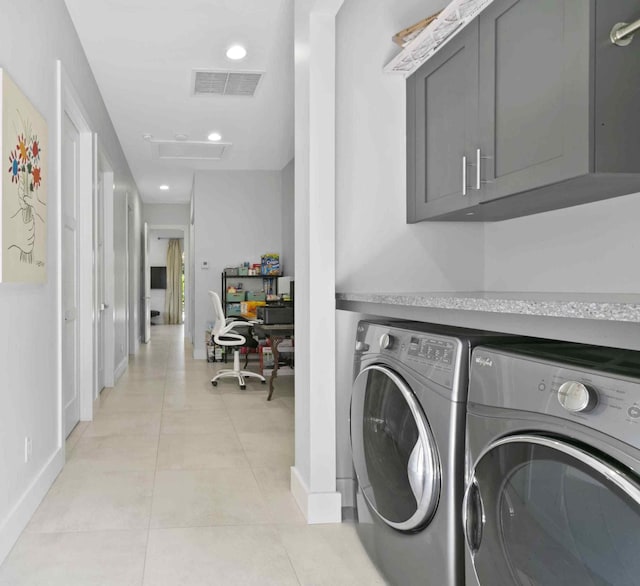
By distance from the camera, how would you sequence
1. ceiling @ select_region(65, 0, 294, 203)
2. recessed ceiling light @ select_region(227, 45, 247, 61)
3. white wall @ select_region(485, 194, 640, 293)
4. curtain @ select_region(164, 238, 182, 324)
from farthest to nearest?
curtain @ select_region(164, 238, 182, 324)
recessed ceiling light @ select_region(227, 45, 247, 61)
ceiling @ select_region(65, 0, 294, 203)
white wall @ select_region(485, 194, 640, 293)

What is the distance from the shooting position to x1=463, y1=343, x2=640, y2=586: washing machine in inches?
36.9

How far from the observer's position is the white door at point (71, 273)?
4.03 meters

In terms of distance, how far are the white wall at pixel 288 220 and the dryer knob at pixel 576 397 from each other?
695 cm

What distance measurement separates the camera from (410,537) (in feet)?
5.80

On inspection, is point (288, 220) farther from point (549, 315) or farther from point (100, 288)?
point (549, 315)

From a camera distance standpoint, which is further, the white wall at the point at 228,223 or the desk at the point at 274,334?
the white wall at the point at 228,223

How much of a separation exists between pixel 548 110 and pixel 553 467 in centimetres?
120

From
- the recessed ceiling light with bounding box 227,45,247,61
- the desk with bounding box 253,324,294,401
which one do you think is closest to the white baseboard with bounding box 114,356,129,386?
the desk with bounding box 253,324,294,401

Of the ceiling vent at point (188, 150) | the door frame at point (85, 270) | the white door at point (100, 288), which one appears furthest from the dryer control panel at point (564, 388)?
the ceiling vent at point (188, 150)

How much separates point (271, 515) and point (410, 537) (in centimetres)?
105

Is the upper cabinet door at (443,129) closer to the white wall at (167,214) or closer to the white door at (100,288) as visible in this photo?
the white door at (100,288)

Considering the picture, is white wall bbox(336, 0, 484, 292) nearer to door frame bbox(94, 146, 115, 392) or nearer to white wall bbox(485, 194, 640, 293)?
white wall bbox(485, 194, 640, 293)

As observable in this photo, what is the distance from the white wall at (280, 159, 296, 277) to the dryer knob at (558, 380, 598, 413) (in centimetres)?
695

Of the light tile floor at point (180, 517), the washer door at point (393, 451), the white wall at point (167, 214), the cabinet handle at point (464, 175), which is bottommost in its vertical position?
the light tile floor at point (180, 517)
